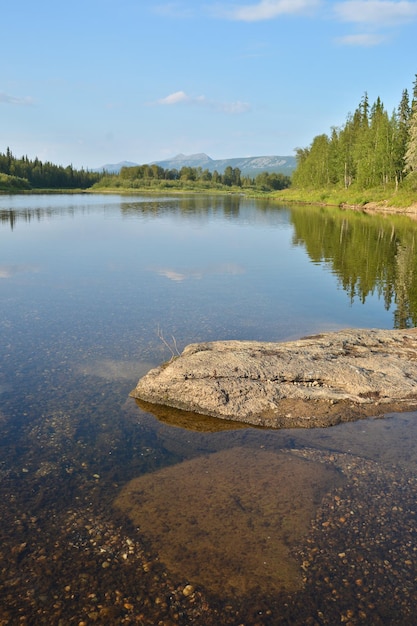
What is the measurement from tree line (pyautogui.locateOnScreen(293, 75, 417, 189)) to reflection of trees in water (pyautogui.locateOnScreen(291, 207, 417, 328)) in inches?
910

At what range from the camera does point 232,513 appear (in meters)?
7.66

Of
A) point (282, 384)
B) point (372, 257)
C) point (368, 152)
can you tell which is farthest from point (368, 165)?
point (282, 384)

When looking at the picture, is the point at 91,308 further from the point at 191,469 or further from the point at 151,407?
the point at 191,469

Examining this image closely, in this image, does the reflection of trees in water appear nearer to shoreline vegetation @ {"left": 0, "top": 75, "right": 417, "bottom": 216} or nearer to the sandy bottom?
the sandy bottom

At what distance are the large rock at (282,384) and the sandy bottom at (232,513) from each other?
146 centimetres

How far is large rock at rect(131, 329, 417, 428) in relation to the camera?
35.2ft

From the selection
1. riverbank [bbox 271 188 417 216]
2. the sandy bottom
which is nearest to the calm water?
the sandy bottom

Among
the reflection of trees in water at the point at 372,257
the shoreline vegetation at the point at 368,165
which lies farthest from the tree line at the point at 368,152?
the reflection of trees in water at the point at 372,257

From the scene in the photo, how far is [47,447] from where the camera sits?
9.43 meters

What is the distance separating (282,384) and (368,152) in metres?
95.5

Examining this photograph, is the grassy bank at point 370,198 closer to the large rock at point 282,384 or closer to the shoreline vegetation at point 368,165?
the shoreline vegetation at point 368,165

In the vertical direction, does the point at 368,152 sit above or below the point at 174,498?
above

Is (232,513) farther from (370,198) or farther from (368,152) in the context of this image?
(368,152)

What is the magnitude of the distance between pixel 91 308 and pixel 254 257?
17237 mm
